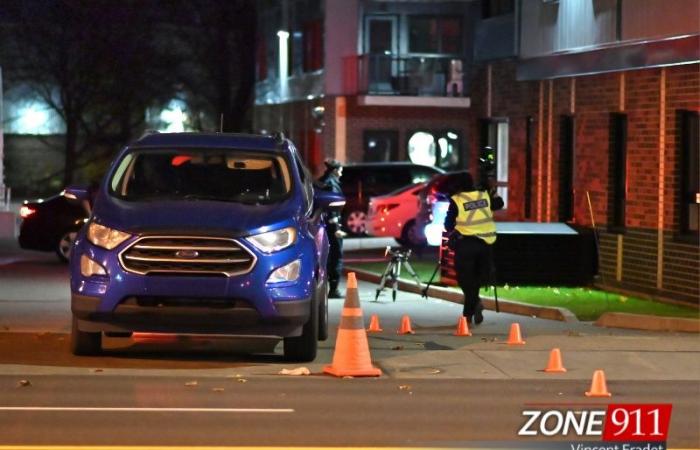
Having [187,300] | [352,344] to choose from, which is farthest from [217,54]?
[352,344]

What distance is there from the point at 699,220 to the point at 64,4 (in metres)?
36.0

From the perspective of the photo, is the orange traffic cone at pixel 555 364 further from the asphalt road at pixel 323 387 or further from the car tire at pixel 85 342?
the car tire at pixel 85 342

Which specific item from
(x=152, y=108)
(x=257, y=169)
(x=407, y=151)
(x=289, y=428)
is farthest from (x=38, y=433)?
(x=152, y=108)

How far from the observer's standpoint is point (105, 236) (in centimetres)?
1323

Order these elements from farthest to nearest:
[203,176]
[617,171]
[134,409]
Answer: [617,171] < [203,176] < [134,409]

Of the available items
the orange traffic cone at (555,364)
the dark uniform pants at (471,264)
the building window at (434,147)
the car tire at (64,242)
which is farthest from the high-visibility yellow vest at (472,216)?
the building window at (434,147)

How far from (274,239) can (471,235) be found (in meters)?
4.45

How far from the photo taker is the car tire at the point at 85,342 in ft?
45.4

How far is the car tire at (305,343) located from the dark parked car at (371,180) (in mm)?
20450

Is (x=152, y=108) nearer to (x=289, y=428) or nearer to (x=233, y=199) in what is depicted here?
(x=233, y=199)

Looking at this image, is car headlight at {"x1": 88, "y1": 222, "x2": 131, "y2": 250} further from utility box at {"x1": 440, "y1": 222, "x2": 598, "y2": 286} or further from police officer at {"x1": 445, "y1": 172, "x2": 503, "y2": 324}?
utility box at {"x1": 440, "y1": 222, "x2": 598, "y2": 286}

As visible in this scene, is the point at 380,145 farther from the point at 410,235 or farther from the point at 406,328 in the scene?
the point at 406,328

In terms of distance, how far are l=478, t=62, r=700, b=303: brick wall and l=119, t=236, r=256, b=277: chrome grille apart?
8.56 meters

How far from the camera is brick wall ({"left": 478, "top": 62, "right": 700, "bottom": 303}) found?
67.1 ft
